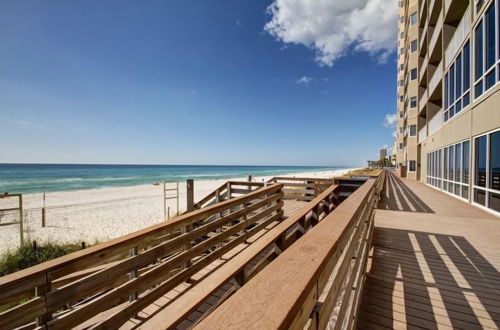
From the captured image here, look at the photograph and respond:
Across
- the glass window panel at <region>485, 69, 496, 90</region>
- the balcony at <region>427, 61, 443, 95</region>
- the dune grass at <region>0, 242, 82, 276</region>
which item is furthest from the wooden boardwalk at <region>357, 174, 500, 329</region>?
the balcony at <region>427, 61, 443, 95</region>

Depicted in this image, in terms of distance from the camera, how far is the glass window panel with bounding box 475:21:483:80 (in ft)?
23.3

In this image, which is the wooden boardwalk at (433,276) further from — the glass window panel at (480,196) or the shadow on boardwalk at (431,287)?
the glass window panel at (480,196)

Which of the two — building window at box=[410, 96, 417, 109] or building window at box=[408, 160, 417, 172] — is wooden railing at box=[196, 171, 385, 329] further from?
building window at box=[410, 96, 417, 109]

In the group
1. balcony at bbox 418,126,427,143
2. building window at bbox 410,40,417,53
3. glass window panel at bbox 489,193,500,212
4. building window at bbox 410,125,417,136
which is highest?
building window at bbox 410,40,417,53

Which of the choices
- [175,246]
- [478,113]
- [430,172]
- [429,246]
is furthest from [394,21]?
[175,246]

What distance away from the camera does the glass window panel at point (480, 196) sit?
707 cm

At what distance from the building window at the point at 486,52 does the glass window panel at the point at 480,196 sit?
3.23 metres

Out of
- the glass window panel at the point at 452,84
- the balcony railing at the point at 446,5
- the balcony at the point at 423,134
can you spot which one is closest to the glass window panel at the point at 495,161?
the glass window panel at the point at 452,84

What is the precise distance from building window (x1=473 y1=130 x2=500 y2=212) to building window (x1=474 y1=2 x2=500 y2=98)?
163 centimetres

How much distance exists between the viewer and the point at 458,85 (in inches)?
358

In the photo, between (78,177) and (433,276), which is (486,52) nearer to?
(433,276)

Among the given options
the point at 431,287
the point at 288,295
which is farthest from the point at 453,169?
the point at 288,295

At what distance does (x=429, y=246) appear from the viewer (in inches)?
161

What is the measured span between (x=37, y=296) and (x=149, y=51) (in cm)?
1940
